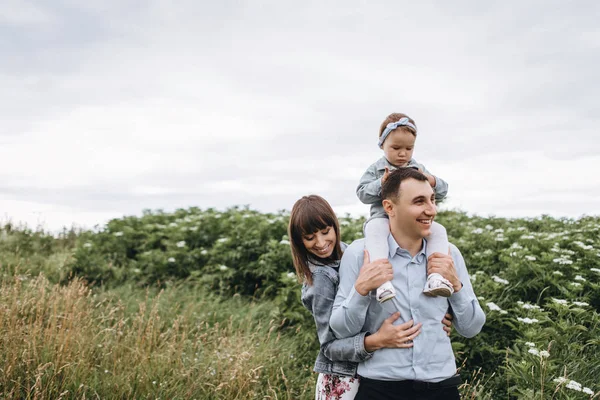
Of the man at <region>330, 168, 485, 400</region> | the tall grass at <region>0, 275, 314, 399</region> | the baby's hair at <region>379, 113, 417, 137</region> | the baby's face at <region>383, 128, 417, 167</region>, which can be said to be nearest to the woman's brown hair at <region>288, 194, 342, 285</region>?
the man at <region>330, 168, 485, 400</region>

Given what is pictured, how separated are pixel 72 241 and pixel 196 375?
915 cm

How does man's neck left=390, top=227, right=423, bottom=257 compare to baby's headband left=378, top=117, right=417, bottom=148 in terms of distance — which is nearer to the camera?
man's neck left=390, top=227, right=423, bottom=257

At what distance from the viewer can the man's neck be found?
315cm

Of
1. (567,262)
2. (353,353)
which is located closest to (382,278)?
(353,353)

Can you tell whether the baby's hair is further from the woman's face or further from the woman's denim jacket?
the woman's denim jacket

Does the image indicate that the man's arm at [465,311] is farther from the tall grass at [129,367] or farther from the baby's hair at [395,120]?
the tall grass at [129,367]

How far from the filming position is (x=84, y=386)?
495 cm

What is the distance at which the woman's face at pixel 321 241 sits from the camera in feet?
11.2

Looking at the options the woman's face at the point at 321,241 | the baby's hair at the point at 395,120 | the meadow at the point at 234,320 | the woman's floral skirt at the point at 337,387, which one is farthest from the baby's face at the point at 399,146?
the meadow at the point at 234,320

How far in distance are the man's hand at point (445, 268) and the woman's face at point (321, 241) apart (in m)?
0.67

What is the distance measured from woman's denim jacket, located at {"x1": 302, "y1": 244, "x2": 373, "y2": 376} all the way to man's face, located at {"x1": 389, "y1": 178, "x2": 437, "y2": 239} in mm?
608

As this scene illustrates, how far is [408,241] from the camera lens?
3.16 m

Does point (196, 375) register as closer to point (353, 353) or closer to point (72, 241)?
point (353, 353)

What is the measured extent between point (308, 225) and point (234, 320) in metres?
4.60
